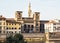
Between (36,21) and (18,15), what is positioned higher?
(18,15)

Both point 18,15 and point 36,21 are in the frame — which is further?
point 36,21

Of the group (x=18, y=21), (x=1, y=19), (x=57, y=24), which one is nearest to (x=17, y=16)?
(x=18, y=21)

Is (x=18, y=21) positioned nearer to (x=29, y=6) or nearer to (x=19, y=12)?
(x=19, y=12)

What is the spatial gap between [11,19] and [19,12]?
2.01 meters

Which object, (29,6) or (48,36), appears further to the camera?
(29,6)

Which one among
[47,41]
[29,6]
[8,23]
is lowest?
[47,41]

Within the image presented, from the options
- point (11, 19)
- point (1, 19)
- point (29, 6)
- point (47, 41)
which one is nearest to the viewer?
point (47, 41)

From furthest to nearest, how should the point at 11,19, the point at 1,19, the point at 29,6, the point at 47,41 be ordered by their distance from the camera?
1. the point at 29,6
2. the point at 11,19
3. the point at 1,19
4. the point at 47,41

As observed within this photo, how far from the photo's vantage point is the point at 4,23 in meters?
30.7

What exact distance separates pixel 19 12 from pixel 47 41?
684 cm

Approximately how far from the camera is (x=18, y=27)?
31438 millimetres

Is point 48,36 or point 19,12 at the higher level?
point 19,12

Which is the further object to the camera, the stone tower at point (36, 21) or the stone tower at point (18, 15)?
the stone tower at point (36, 21)

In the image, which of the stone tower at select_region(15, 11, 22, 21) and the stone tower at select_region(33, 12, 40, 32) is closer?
the stone tower at select_region(15, 11, 22, 21)
